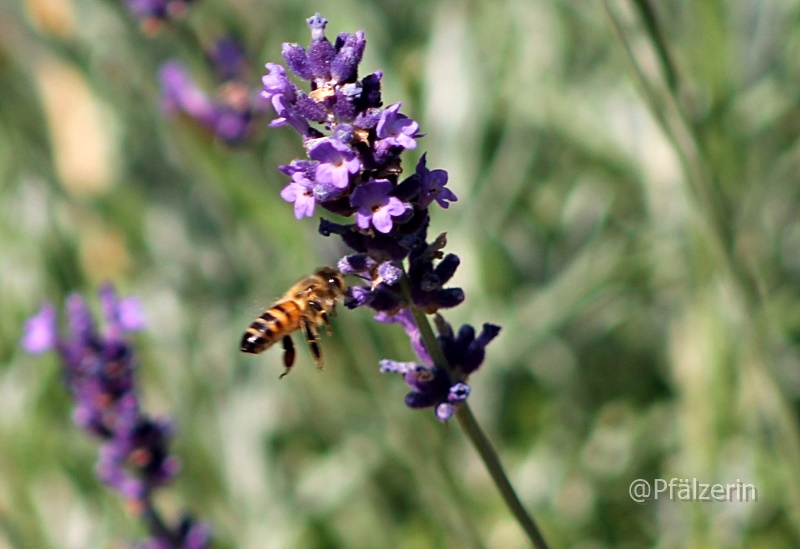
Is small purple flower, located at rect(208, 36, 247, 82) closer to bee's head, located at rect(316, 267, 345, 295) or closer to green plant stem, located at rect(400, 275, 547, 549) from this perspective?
bee's head, located at rect(316, 267, 345, 295)

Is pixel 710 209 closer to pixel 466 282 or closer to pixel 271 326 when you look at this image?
pixel 271 326

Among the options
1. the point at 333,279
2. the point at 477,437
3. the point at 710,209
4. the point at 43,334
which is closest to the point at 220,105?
the point at 43,334

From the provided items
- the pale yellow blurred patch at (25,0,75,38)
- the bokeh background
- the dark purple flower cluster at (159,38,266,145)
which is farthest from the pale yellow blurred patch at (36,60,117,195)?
the dark purple flower cluster at (159,38,266,145)

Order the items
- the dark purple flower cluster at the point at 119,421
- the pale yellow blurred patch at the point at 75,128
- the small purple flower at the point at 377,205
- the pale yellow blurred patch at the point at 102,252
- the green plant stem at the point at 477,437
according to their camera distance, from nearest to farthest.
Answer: the small purple flower at the point at 377,205
the green plant stem at the point at 477,437
the dark purple flower cluster at the point at 119,421
the pale yellow blurred patch at the point at 102,252
the pale yellow blurred patch at the point at 75,128

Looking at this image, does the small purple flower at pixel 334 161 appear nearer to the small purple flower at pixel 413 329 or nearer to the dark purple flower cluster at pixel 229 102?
the small purple flower at pixel 413 329

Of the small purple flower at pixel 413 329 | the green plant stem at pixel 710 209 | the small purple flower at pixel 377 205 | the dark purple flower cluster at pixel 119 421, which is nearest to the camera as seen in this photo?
the small purple flower at pixel 377 205


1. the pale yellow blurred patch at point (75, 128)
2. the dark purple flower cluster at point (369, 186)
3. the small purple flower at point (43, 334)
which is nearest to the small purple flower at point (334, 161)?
the dark purple flower cluster at point (369, 186)

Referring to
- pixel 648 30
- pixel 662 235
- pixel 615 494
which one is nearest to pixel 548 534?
pixel 615 494
